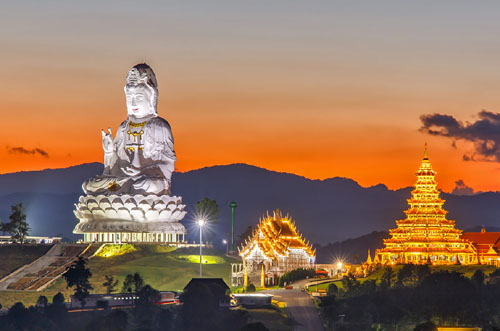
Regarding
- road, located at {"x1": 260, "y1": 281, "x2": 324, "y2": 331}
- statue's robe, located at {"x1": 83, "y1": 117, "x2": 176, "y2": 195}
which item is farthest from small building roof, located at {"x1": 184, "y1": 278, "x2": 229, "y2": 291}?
statue's robe, located at {"x1": 83, "y1": 117, "x2": 176, "y2": 195}

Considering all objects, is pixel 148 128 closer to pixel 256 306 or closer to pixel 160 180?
pixel 160 180

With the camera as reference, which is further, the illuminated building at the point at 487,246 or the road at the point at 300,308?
the illuminated building at the point at 487,246

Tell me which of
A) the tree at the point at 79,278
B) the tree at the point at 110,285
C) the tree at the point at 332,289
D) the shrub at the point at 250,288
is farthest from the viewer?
the shrub at the point at 250,288

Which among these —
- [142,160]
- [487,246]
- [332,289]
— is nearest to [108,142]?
[142,160]

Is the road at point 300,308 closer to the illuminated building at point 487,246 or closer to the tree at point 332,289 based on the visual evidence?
the tree at point 332,289

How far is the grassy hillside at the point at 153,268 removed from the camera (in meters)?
92.0

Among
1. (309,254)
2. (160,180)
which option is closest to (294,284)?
(309,254)

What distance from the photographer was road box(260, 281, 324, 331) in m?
78.8

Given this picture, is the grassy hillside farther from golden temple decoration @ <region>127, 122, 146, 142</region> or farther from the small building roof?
the small building roof

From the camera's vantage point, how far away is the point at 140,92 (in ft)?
349

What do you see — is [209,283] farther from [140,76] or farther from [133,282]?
[140,76]

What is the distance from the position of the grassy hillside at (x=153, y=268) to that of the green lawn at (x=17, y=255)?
5522mm

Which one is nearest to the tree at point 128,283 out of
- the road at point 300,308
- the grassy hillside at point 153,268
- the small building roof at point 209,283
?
the grassy hillside at point 153,268

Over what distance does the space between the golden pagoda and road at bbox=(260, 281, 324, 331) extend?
1066 cm
